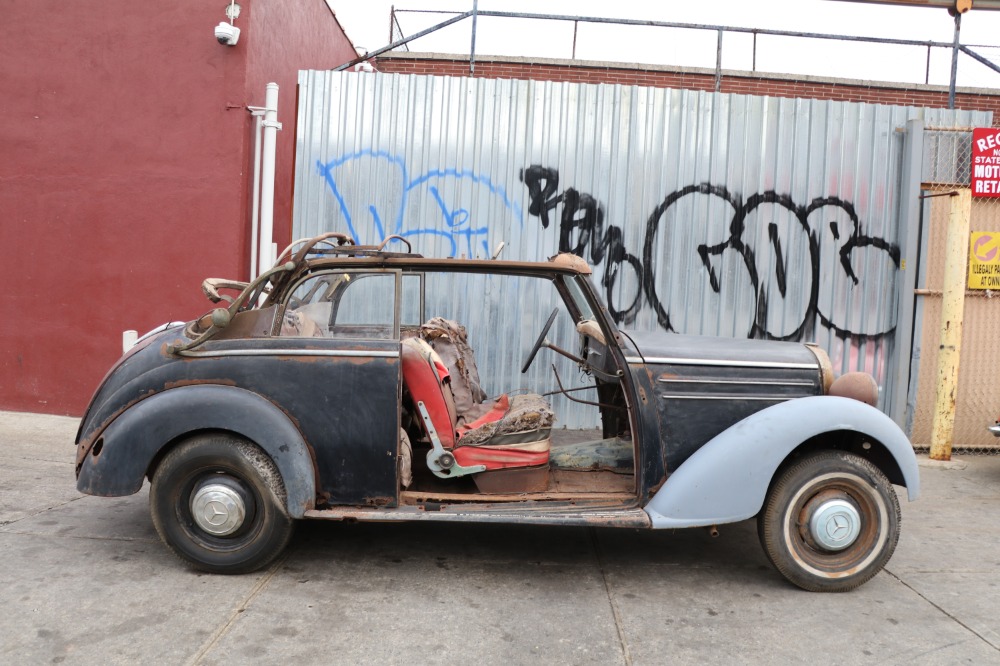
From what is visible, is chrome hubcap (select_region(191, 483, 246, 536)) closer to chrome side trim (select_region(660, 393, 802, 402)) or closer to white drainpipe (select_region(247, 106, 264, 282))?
chrome side trim (select_region(660, 393, 802, 402))

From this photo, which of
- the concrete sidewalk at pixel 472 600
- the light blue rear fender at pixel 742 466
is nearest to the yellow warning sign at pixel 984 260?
the concrete sidewalk at pixel 472 600

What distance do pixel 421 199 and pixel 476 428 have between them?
3.54 metres

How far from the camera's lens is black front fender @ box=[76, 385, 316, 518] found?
377 centimetres

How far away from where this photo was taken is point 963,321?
23.5 feet

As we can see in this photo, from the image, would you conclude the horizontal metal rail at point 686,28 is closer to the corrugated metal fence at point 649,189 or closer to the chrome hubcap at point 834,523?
the corrugated metal fence at point 649,189

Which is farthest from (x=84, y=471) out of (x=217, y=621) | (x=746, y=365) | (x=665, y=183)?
(x=665, y=183)

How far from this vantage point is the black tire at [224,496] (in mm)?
3797

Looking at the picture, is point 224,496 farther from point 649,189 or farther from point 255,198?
point 649,189

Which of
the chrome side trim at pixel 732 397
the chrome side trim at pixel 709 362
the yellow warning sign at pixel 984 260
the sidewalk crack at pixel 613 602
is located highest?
the yellow warning sign at pixel 984 260

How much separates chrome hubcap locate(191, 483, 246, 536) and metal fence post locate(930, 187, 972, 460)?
18.8ft

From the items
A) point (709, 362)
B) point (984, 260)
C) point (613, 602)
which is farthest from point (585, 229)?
point (613, 602)

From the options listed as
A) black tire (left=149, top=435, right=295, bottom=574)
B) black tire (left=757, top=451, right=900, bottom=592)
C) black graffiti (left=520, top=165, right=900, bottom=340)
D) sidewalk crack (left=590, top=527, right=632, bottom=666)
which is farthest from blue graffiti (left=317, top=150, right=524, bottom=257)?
black tire (left=757, top=451, right=900, bottom=592)

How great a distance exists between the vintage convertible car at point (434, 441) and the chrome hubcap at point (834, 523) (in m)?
0.01

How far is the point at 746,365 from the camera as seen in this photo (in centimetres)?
401
